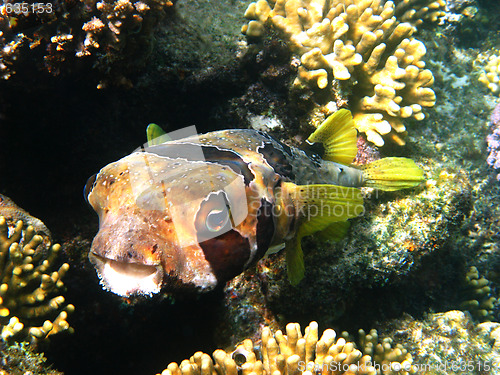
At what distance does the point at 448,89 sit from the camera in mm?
5766

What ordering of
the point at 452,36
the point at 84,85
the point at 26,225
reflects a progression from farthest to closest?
the point at 452,36 → the point at 84,85 → the point at 26,225

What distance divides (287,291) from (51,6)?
385cm

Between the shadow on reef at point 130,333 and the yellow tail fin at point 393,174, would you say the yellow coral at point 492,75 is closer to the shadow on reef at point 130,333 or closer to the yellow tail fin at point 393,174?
the yellow tail fin at point 393,174

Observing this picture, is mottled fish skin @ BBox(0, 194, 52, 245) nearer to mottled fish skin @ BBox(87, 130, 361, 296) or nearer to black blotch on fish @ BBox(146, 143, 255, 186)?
mottled fish skin @ BBox(87, 130, 361, 296)

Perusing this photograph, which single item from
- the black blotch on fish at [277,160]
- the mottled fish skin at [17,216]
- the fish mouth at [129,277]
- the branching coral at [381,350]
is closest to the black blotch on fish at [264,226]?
the black blotch on fish at [277,160]

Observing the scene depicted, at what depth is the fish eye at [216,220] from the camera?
1.87 metres

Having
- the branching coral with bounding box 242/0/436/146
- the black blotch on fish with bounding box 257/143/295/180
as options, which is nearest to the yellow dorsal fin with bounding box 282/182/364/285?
the black blotch on fish with bounding box 257/143/295/180

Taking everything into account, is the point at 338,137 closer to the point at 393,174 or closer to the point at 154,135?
the point at 393,174

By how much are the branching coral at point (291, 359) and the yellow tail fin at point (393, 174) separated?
1846 millimetres

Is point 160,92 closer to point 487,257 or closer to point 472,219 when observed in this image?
point 472,219

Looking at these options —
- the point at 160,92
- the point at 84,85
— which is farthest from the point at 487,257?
the point at 84,85

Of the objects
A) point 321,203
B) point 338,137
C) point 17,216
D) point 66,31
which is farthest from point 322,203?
point 66,31

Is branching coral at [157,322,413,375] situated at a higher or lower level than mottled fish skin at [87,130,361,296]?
lower

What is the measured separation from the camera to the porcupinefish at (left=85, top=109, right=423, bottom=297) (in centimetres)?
170
